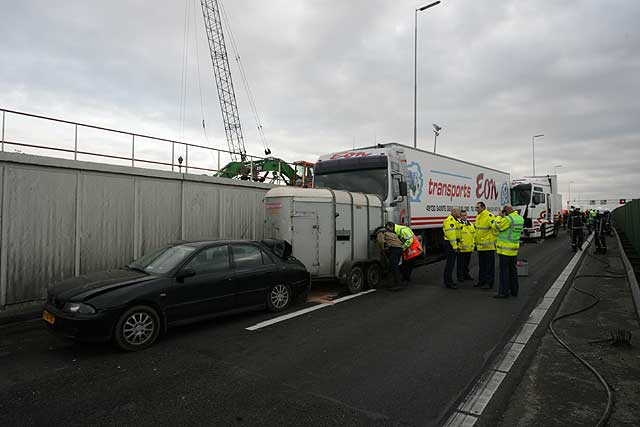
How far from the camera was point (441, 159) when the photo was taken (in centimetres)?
1271

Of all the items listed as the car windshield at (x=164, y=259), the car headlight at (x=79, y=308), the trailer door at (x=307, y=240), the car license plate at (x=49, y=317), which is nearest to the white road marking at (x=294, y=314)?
the trailer door at (x=307, y=240)

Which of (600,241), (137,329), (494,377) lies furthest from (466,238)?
(600,241)

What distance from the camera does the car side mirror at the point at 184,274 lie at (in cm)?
520

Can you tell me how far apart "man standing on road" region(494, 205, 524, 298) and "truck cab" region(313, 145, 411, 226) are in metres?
2.79

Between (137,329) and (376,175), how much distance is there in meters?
6.89

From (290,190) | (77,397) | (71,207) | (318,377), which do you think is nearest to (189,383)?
(77,397)

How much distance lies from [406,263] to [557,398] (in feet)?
18.4

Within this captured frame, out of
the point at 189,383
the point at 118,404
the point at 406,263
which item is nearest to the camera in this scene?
the point at 118,404

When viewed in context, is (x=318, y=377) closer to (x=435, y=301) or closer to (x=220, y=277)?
(x=220, y=277)

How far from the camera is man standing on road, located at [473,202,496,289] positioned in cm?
841

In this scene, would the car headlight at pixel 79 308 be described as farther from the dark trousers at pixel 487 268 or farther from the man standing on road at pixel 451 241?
the dark trousers at pixel 487 268

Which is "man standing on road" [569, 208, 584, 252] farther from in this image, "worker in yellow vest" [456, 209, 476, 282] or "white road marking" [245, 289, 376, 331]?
"white road marking" [245, 289, 376, 331]

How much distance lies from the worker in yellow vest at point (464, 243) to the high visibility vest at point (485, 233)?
42 cm

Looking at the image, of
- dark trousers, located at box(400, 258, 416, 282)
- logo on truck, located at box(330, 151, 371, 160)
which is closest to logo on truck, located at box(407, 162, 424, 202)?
logo on truck, located at box(330, 151, 371, 160)
